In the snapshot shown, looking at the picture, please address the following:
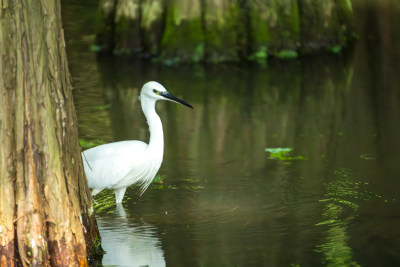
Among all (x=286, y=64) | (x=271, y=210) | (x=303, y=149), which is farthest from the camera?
(x=286, y=64)

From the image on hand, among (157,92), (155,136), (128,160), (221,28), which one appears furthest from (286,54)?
(128,160)

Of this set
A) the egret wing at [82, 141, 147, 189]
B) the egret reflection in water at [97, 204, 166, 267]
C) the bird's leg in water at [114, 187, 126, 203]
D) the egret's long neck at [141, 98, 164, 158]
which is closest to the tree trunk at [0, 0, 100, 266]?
the egret reflection in water at [97, 204, 166, 267]

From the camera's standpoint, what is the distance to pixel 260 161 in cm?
953

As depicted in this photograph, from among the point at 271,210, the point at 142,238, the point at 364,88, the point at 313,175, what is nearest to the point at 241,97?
the point at 364,88

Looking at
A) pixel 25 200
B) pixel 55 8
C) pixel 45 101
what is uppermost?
pixel 55 8

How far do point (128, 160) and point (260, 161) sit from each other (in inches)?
80.2

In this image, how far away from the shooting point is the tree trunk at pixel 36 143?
5754 millimetres

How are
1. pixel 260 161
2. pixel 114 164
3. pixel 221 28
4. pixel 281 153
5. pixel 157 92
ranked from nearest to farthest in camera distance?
pixel 114 164 < pixel 157 92 < pixel 260 161 < pixel 281 153 < pixel 221 28

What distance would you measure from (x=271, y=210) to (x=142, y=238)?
1378 millimetres

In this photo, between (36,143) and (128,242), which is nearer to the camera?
(36,143)

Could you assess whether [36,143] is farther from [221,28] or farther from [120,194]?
[221,28]

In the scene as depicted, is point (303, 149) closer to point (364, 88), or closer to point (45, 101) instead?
point (364, 88)

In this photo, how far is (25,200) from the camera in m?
5.91

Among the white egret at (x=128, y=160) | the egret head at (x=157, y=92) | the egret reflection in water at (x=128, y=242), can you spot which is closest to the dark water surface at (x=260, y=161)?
the egret reflection in water at (x=128, y=242)
